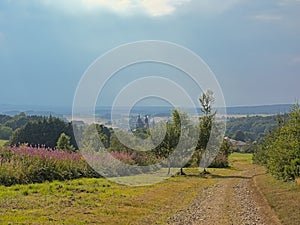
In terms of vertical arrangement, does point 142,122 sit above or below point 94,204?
above

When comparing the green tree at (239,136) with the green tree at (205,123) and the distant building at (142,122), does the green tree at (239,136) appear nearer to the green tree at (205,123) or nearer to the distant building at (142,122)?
the green tree at (205,123)

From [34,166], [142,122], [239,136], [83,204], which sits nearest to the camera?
[83,204]

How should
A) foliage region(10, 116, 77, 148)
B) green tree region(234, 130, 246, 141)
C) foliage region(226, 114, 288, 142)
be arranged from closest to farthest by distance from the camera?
foliage region(10, 116, 77, 148)
foliage region(226, 114, 288, 142)
green tree region(234, 130, 246, 141)

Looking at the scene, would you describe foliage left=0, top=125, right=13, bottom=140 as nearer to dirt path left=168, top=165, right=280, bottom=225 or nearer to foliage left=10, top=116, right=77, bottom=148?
foliage left=10, top=116, right=77, bottom=148

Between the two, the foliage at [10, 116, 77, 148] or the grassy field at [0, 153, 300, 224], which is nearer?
the grassy field at [0, 153, 300, 224]

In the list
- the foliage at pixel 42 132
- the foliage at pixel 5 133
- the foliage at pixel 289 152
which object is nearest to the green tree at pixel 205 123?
the foliage at pixel 289 152

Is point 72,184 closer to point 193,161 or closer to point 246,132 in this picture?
point 193,161

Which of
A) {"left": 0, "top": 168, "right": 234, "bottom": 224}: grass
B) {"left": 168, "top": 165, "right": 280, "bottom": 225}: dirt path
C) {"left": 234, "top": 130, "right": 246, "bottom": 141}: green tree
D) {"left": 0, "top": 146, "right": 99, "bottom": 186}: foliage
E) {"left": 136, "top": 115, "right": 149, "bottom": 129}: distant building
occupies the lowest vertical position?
{"left": 234, "top": 130, "right": 246, "bottom": 141}: green tree

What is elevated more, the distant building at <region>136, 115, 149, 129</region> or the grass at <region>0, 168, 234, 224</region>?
the distant building at <region>136, 115, 149, 129</region>

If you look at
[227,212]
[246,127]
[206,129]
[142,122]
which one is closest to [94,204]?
[227,212]

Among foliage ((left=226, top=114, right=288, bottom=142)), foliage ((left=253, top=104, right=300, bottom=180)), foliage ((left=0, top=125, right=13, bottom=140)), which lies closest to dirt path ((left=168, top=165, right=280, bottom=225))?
foliage ((left=253, top=104, right=300, bottom=180))

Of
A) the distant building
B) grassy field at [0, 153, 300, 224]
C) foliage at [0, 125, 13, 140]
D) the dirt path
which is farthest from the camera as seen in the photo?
foliage at [0, 125, 13, 140]

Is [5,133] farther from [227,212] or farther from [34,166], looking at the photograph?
[227,212]

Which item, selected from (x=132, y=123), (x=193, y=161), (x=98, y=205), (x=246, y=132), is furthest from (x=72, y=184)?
(x=246, y=132)
